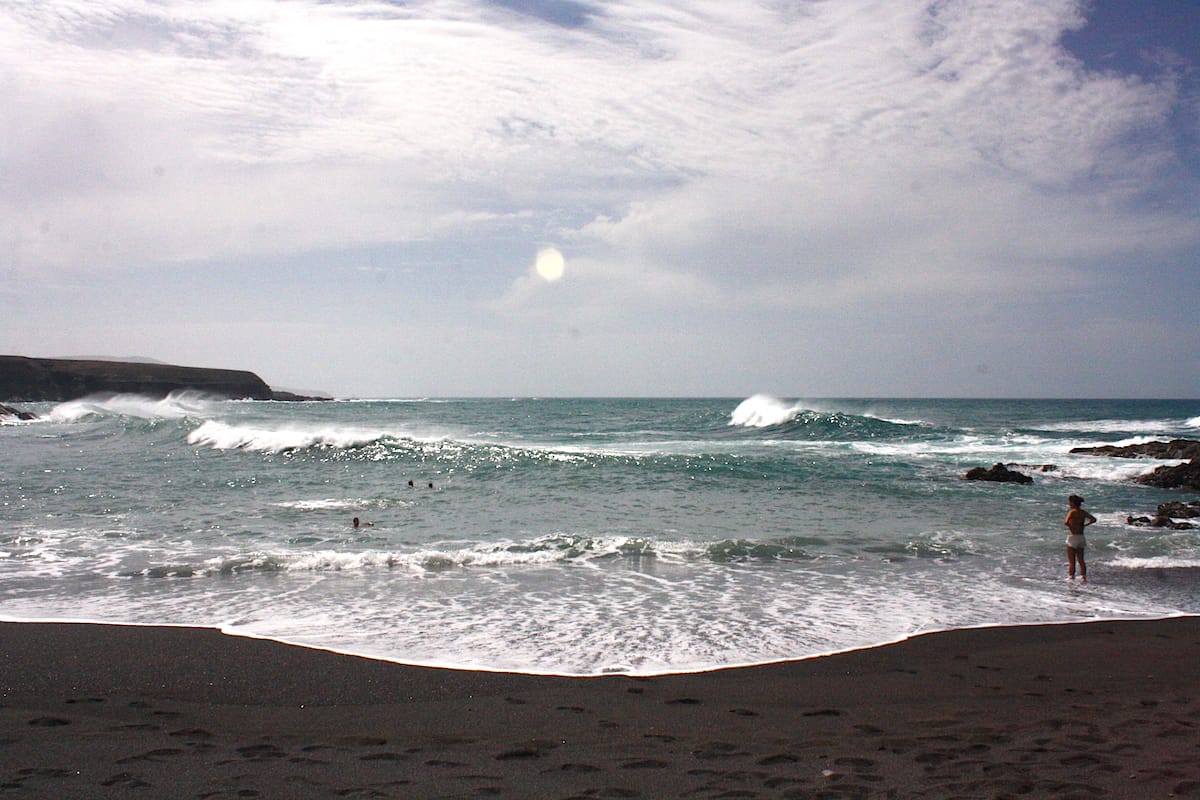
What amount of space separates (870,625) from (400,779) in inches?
219

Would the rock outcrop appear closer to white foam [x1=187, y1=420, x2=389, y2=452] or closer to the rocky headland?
white foam [x1=187, y1=420, x2=389, y2=452]

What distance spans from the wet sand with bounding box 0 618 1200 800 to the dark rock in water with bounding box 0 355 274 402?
107m

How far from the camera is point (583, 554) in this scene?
1229 centimetres

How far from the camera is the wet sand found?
14.7ft

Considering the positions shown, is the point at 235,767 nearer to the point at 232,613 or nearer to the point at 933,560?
the point at 232,613

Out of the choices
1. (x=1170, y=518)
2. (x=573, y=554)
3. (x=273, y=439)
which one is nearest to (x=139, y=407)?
(x=273, y=439)

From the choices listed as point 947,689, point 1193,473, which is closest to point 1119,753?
point 947,689

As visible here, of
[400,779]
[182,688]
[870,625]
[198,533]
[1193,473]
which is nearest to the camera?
[400,779]

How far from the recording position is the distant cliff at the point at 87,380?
95.0 metres

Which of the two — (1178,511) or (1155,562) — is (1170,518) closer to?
(1178,511)

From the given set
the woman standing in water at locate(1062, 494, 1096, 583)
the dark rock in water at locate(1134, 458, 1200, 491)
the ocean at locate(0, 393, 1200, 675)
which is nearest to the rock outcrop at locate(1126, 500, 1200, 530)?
the ocean at locate(0, 393, 1200, 675)

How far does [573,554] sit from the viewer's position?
12281mm

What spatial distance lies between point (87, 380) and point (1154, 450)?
111m

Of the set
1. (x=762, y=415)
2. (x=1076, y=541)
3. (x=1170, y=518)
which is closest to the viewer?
(x=1076, y=541)
